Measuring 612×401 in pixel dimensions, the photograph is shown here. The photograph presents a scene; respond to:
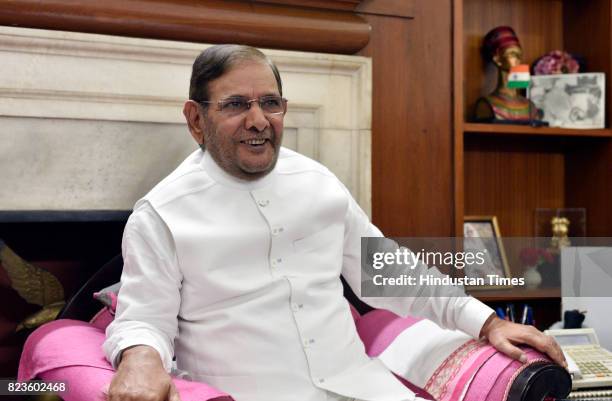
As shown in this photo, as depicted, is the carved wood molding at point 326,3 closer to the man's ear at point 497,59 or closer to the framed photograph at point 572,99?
the man's ear at point 497,59

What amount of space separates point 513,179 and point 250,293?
2.02 m

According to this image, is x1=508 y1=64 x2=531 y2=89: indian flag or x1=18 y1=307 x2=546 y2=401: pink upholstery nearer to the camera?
x1=18 y1=307 x2=546 y2=401: pink upholstery

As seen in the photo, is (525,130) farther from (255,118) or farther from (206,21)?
(255,118)

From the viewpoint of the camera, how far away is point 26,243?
2.38 meters

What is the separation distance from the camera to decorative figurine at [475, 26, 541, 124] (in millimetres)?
2889

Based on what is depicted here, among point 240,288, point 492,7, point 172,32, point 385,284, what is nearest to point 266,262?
point 240,288

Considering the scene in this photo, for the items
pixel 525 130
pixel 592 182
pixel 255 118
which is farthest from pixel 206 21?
pixel 592 182

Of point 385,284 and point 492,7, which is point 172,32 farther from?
point 492,7

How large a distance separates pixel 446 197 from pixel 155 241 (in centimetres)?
160

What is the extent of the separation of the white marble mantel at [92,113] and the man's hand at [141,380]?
1.06 meters

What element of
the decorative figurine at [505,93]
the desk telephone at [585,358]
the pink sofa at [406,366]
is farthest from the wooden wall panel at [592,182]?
the pink sofa at [406,366]

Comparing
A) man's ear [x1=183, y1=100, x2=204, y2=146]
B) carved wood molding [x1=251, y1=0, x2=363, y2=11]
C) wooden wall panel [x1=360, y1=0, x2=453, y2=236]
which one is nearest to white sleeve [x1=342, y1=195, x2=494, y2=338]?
man's ear [x1=183, y1=100, x2=204, y2=146]

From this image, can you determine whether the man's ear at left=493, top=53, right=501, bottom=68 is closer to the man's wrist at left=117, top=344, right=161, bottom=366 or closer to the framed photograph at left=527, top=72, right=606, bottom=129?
the framed photograph at left=527, top=72, right=606, bottom=129

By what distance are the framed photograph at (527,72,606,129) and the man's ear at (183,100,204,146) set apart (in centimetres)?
192
